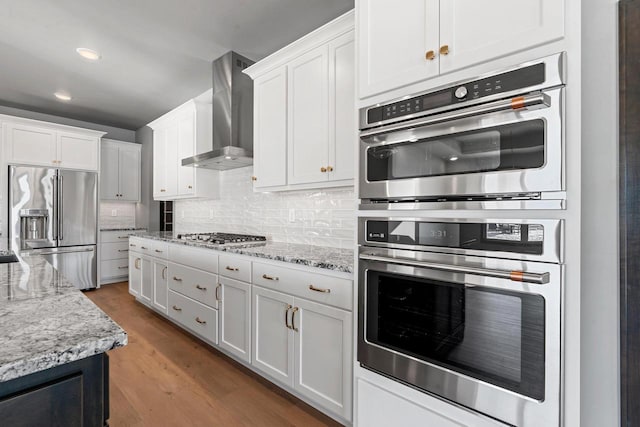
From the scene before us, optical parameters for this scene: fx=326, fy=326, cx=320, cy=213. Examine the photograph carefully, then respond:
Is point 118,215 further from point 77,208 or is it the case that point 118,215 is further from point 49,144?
point 49,144

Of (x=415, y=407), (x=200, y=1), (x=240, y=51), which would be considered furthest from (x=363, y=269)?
(x=240, y=51)

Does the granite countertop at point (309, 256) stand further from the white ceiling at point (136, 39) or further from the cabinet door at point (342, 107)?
the white ceiling at point (136, 39)

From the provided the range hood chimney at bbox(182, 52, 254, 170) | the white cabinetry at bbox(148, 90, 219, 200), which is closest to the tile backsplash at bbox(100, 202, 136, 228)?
the white cabinetry at bbox(148, 90, 219, 200)

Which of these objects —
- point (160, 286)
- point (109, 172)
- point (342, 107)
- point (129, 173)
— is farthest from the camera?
point (129, 173)

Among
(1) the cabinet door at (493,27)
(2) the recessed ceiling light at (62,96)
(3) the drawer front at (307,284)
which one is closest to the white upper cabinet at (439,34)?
(1) the cabinet door at (493,27)

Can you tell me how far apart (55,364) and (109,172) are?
5.54 meters

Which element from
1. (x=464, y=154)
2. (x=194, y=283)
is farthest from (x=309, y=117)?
(x=194, y=283)

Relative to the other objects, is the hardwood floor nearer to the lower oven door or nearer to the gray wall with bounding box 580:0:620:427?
the lower oven door

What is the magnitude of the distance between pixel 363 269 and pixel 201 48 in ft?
8.52

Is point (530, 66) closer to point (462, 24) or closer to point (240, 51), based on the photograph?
point (462, 24)

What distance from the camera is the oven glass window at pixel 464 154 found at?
3.50 feet

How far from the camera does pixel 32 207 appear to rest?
4207 mm

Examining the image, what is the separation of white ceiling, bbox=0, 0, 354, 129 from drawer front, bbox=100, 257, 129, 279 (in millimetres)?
2475

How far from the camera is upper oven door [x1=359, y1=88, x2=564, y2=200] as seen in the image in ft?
3.38
